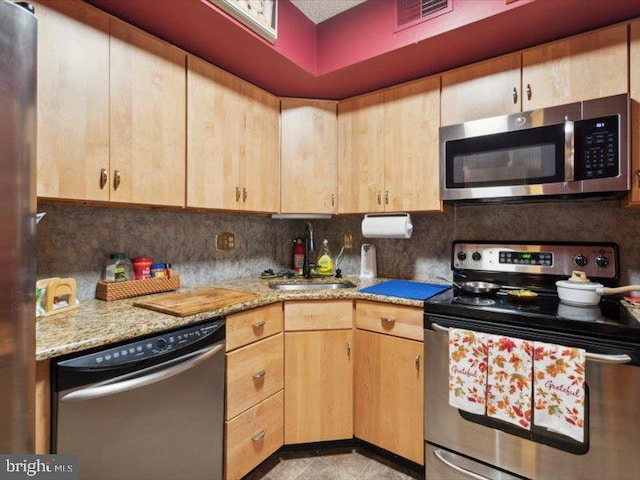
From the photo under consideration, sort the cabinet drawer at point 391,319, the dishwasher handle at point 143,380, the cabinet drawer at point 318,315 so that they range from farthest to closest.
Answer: the cabinet drawer at point 318,315
the cabinet drawer at point 391,319
the dishwasher handle at point 143,380

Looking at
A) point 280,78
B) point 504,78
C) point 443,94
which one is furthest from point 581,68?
point 280,78

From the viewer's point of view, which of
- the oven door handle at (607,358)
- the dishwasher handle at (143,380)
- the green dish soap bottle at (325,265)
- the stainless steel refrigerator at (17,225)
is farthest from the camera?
the green dish soap bottle at (325,265)

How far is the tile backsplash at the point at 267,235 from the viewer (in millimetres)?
1497

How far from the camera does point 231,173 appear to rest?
1.81 metres

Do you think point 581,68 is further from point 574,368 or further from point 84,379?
point 84,379

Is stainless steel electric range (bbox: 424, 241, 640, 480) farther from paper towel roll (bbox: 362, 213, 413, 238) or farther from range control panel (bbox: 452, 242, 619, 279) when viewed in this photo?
paper towel roll (bbox: 362, 213, 413, 238)

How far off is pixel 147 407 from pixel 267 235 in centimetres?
148

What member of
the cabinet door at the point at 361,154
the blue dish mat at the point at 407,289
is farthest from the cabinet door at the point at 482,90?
the blue dish mat at the point at 407,289

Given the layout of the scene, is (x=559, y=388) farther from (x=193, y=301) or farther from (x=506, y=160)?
(x=193, y=301)

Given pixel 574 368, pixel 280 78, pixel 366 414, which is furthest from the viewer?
pixel 280 78

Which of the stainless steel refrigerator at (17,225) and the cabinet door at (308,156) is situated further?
the cabinet door at (308,156)

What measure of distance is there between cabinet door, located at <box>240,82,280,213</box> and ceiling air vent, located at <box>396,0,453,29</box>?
0.87 m

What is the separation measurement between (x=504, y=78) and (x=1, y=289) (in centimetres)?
208

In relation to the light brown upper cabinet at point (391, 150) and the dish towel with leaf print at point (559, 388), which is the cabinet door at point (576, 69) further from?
the dish towel with leaf print at point (559, 388)
